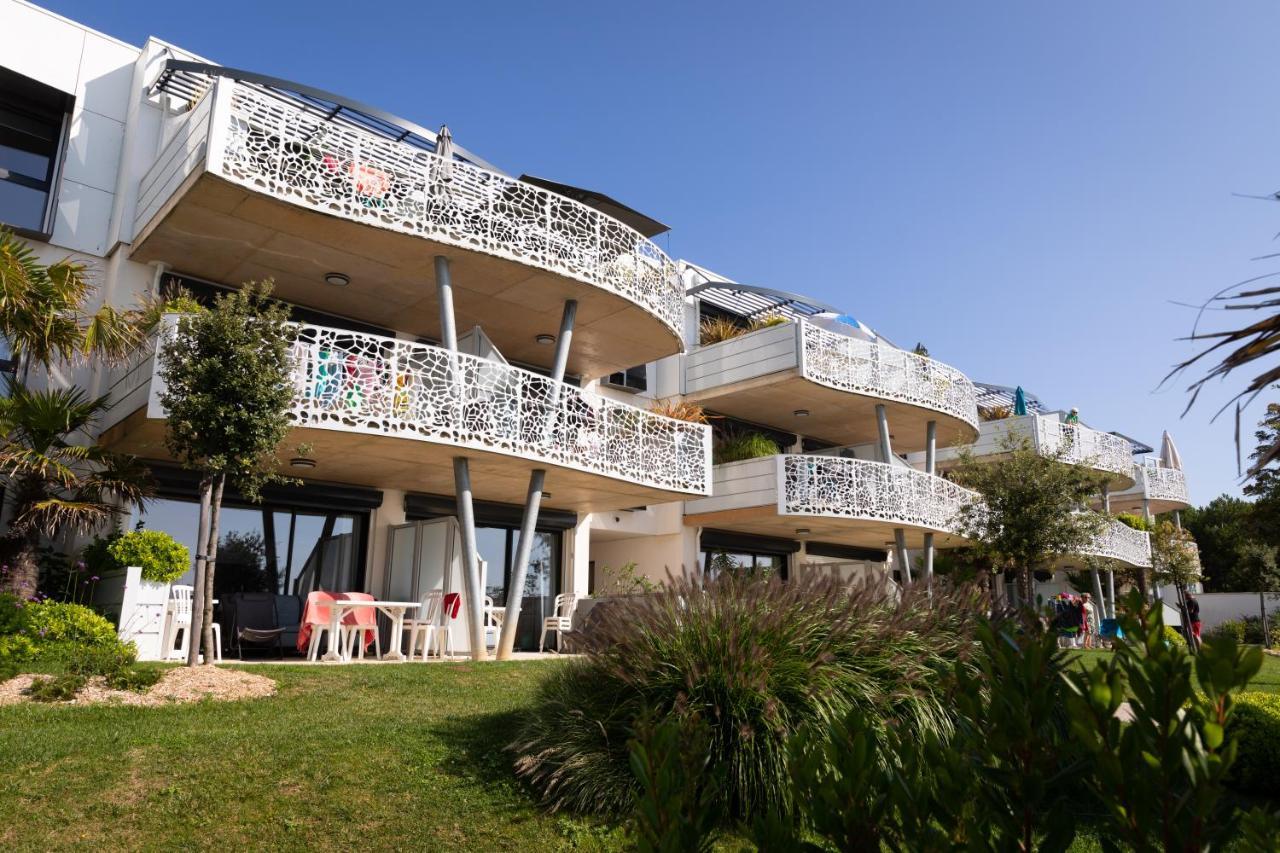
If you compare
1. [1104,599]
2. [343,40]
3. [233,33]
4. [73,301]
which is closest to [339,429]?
[73,301]

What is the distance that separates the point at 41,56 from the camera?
14547 mm

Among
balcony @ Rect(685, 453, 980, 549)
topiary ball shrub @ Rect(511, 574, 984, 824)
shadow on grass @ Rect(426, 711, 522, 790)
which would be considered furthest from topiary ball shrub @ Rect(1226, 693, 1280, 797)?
balcony @ Rect(685, 453, 980, 549)

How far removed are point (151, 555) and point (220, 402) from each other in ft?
11.3

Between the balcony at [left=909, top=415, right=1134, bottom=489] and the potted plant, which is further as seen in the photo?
the balcony at [left=909, top=415, right=1134, bottom=489]

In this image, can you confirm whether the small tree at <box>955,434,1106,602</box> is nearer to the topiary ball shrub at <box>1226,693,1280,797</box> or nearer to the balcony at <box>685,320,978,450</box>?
the balcony at <box>685,320,978,450</box>

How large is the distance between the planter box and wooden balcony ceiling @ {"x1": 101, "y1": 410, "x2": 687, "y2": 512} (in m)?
2.13

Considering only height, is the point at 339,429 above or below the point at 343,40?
below

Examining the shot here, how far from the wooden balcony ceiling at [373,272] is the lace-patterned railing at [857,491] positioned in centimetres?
440

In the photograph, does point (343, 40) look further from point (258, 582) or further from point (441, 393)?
point (258, 582)

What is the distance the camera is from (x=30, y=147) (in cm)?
1496

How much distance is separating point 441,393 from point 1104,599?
2824 cm

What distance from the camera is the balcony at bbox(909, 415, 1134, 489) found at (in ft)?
90.6

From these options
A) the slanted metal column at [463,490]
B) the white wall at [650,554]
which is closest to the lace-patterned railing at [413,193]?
the slanted metal column at [463,490]

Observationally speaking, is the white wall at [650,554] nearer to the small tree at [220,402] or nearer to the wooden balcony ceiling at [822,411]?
the wooden balcony ceiling at [822,411]
